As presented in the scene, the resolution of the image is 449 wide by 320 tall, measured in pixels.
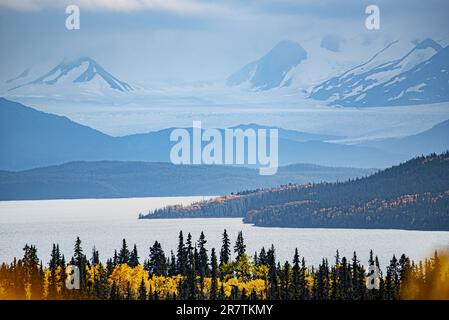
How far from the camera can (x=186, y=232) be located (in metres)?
112

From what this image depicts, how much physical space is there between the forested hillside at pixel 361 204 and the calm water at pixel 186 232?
3986 mm

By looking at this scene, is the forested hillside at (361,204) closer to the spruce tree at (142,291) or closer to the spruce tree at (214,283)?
the spruce tree at (214,283)

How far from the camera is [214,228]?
394ft

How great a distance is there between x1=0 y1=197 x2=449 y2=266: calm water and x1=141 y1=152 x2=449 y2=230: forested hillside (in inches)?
157

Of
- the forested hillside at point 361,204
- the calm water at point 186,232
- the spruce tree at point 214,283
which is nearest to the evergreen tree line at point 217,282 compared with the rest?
the spruce tree at point 214,283

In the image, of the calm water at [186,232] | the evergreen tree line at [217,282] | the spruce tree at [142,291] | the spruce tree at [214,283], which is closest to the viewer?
the spruce tree at [214,283]

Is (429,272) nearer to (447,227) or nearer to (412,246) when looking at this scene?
(412,246)

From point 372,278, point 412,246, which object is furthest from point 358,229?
point 372,278

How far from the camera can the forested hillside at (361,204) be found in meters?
128

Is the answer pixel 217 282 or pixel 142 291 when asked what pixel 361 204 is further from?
pixel 142 291

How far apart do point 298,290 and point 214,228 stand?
78969 millimetres

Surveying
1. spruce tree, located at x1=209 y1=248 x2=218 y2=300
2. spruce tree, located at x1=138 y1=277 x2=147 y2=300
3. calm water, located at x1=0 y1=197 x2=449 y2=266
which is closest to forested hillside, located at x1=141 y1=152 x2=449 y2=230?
calm water, located at x1=0 y1=197 x2=449 y2=266

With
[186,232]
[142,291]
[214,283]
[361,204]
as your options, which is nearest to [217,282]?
[214,283]

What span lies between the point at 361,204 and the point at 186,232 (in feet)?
104
